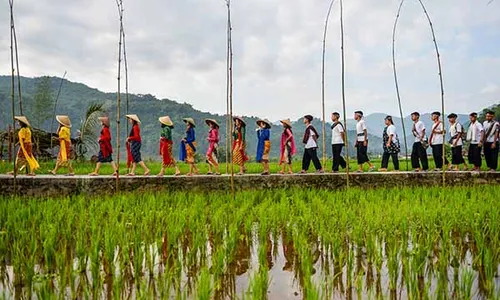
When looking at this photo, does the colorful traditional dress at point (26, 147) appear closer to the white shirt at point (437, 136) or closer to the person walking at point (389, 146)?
the person walking at point (389, 146)

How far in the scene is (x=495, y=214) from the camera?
4.18m

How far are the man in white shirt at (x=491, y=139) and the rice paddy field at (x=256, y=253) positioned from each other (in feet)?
12.2

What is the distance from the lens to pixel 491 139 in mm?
8469

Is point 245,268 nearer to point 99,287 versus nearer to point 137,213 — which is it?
point 99,287

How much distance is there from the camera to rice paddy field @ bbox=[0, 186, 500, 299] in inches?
99.7

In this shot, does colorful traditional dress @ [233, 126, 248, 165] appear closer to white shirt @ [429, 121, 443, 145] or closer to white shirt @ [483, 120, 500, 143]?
white shirt @ [429, 121, 443, 145]

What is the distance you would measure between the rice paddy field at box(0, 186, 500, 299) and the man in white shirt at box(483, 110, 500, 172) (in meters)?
3.71

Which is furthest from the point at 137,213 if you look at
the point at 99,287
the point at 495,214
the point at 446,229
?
the point at 495,214

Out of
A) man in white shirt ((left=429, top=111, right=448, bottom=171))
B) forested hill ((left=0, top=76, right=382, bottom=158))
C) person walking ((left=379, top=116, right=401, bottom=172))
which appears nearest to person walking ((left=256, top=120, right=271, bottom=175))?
person walking ((left=379, top=116, right=401, bottom=172))

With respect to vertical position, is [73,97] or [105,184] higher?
[73,97]

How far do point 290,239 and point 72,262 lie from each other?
1.83 meters

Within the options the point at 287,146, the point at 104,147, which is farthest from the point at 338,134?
the point at 104,147

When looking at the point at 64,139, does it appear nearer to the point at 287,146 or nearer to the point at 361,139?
the point at 287,146

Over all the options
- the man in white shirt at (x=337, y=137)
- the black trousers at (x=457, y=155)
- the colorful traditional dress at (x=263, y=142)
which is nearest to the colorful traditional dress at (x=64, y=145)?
the colorful traditional dress at (x=263, y=142)
